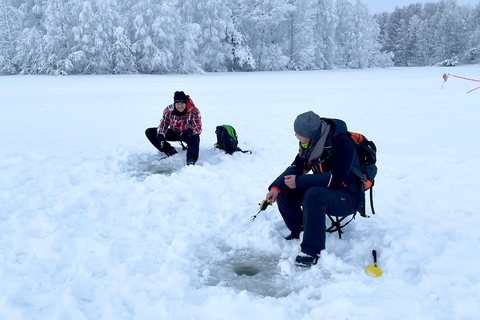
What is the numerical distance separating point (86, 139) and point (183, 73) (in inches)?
1004

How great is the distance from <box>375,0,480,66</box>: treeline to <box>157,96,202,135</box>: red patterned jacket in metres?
64.8

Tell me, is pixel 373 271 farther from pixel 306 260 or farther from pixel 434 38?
pixel 434 38

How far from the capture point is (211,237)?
12.6 feet

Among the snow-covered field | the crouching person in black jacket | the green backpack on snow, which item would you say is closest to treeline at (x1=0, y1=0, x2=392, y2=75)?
the snow-covered field

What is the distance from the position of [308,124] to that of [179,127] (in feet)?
12.4

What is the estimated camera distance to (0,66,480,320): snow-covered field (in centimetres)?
272

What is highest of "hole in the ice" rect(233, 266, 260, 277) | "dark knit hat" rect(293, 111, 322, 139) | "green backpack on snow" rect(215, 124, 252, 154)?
"dark knit hat" rect(293, 111, 322, 139)

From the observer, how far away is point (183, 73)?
1261 inches

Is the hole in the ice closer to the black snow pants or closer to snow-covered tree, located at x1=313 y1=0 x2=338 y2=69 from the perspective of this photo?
the black snow pants

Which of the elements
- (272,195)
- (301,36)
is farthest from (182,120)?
(301,36)

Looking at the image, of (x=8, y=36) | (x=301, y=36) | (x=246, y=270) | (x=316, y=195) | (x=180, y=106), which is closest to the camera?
(x=316, y=195)

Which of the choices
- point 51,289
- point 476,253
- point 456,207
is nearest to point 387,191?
point 456,207

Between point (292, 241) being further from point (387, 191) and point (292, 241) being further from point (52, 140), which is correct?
point (52, 140)

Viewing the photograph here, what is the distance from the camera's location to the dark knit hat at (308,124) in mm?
3100
